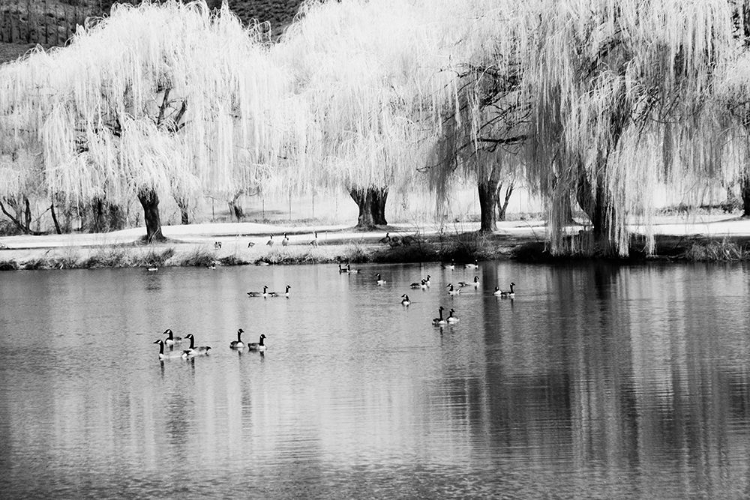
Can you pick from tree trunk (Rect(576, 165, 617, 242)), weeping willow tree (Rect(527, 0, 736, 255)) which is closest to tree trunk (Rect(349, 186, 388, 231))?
tree trunk (Rect(576, 165, 617, 242))

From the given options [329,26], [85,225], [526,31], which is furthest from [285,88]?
[526,31]

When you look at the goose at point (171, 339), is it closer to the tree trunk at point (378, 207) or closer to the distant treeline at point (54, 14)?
the tree trunk at point (378, 207)

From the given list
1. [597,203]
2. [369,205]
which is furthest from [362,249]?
[369,205]

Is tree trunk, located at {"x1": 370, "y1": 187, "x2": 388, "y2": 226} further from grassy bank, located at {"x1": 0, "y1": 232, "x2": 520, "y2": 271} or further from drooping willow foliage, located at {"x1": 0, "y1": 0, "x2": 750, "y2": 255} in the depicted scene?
grassy bank, located at {"x1": 0, "y1": 232, "x2": 520, "y2": 271}

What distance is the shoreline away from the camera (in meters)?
28.1

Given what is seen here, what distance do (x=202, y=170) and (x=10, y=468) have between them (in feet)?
82.2

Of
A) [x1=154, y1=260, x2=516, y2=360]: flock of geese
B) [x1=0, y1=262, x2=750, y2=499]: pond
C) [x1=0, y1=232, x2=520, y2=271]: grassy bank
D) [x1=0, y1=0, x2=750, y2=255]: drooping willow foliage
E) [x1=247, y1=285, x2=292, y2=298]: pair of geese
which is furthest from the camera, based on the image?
[x1=0, y1=232, x2=520, y2=271]: grassy bank

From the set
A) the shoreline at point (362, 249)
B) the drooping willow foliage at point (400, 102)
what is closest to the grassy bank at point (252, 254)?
the shoreline at point (362, 249)

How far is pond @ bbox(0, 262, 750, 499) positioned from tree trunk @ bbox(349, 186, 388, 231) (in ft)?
55.0

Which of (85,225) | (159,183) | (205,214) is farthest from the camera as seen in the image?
(205,214)

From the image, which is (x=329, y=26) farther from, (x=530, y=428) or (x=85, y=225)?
(x=530, y=428)

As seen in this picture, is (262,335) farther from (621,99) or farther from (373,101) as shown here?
(373,101)

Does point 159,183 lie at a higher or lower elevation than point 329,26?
lower

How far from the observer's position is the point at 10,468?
10.5m
